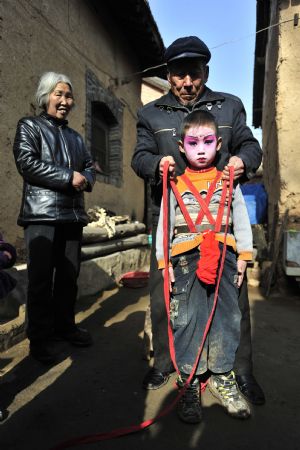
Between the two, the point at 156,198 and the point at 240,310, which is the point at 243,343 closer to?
the point at 240,310

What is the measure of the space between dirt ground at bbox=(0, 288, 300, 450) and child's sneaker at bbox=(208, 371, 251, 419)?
0.04m

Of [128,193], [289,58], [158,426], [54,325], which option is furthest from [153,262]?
[128,193]

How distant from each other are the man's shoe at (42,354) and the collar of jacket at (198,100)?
197 centimetres

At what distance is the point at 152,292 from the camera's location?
7.87 feet

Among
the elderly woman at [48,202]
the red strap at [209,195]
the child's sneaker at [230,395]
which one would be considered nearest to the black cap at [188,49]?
the red strap at [209,195]

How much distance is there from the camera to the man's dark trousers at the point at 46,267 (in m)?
2.74

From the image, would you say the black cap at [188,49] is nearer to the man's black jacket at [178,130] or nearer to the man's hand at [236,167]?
the man's black jacket at [178,130]

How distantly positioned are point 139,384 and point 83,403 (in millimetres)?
411

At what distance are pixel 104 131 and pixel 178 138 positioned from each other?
18.8ft

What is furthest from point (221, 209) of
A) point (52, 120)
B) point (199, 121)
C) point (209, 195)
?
point (52, 120)

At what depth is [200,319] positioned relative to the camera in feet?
6.74

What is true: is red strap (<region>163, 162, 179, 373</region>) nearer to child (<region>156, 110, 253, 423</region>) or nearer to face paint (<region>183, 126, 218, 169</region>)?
child (<region>156, 110, 253, 423</region>)

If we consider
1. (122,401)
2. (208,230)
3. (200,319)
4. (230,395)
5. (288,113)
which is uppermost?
(288,113)

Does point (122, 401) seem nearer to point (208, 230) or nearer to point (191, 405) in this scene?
point (191, 405)
